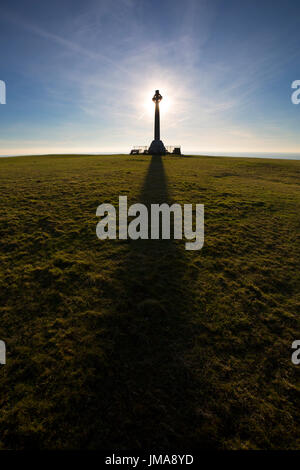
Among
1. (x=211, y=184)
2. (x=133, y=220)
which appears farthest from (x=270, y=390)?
(x=211, y=184)

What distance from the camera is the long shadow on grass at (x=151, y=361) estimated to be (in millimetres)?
3568

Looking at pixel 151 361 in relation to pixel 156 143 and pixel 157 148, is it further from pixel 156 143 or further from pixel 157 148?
pixel 156 143

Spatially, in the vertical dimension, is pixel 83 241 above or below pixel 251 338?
above

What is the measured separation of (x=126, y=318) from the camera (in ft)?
18.2

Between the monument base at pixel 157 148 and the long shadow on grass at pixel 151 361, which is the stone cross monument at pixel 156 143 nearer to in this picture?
the monument base at pixel 157 148

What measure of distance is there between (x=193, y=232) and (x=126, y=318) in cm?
611

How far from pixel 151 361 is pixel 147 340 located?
0.52 metres

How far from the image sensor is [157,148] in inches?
1852

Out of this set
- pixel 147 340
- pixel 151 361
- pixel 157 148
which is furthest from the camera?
pixel 157 148

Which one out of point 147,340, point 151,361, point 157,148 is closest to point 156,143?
point 157,148

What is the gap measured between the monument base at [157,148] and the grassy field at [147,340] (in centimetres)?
4121

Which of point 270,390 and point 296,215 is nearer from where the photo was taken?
point 270,390

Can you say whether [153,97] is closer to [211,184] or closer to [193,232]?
[211,184]

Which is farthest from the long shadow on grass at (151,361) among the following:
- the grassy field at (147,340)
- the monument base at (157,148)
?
the monument base at (157,148)
